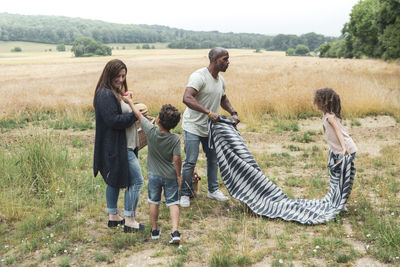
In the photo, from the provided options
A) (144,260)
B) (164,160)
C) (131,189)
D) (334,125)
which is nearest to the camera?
(144,260)

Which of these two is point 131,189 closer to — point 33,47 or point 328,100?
point 328,100

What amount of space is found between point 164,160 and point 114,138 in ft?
1.95

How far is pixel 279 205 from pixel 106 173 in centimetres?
230

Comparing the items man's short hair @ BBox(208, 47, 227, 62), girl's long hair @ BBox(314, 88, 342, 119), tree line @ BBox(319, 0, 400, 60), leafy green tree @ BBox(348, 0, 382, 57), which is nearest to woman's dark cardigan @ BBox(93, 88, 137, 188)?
man's short hair @ BBox(208, 47, 227, 62)

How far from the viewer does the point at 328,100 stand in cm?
518

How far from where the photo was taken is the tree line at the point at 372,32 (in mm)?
23828

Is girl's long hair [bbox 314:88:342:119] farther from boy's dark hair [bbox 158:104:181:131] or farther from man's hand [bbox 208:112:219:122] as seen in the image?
boy's dark hair [bbox 158:104:181:131]

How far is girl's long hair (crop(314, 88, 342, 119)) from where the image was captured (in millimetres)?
5172

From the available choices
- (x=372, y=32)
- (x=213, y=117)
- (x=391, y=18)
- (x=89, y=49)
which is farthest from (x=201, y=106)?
(x=89, y=49)

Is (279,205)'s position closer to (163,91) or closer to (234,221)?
(234,221)

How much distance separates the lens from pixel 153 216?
4.62m

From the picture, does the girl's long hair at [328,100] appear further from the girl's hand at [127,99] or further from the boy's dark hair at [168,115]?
the girl's hand at [127,99]

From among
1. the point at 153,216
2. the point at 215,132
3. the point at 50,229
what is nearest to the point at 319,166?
the point at 215,132

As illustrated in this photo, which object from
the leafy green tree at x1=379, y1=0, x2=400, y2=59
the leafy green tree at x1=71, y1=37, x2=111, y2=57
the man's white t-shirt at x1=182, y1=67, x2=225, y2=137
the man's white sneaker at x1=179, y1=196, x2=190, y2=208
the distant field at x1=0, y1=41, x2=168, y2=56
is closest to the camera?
the man's white t-shirt at x1=182, y1=67, x2=225, y2=137
